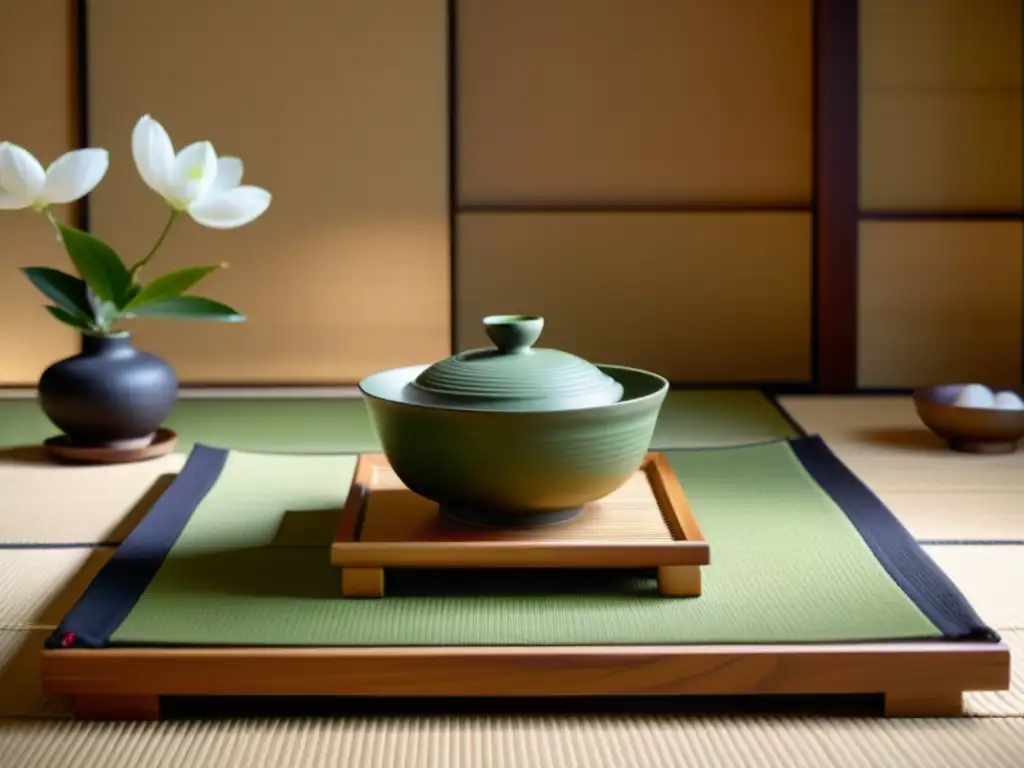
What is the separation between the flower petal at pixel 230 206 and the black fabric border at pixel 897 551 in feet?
3.22

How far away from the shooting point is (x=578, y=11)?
3111mm

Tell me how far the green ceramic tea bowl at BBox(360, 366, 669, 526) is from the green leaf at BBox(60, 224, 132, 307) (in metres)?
0.94

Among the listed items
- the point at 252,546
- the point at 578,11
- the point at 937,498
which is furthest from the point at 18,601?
the point at 578,11

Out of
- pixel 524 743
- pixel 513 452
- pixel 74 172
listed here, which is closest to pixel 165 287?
pixel 74 172

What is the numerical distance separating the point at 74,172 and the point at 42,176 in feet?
0.18

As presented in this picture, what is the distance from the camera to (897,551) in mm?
1501

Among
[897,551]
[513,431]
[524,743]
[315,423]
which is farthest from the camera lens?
[315,423]

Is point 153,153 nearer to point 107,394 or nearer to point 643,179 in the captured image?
point 107,394

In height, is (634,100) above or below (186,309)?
above

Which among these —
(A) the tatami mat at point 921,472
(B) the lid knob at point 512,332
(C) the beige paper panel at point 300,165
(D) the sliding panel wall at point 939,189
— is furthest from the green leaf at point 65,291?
(D) the sliding panel wall at point 939,189

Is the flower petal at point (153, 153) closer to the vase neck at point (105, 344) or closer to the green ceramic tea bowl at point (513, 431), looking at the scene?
the vase neck at point (105, 344)

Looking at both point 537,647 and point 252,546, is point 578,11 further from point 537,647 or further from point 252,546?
point 537,647

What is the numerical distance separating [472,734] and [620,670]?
15 cm

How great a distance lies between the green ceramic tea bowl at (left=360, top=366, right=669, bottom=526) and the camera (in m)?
1.27
